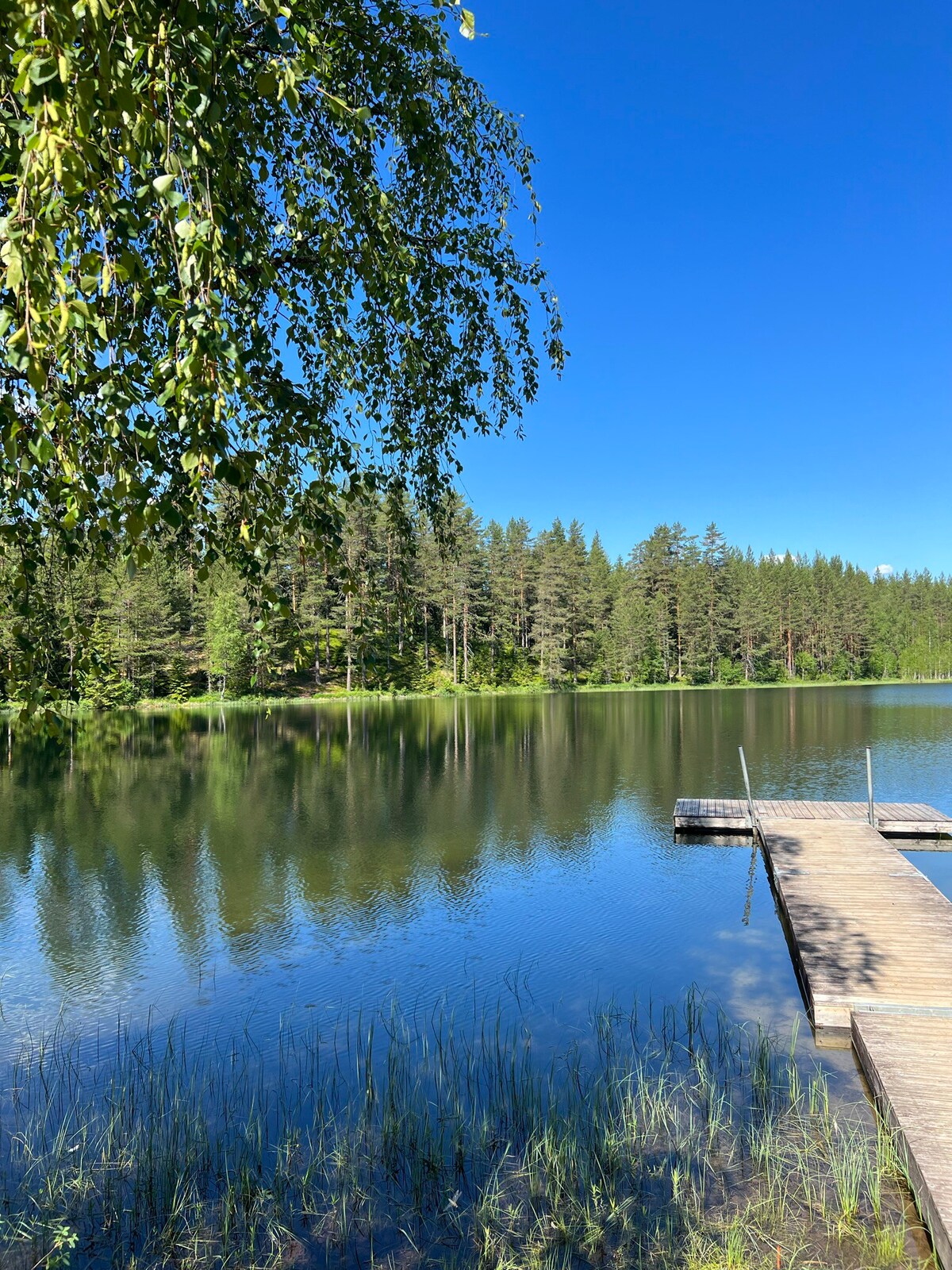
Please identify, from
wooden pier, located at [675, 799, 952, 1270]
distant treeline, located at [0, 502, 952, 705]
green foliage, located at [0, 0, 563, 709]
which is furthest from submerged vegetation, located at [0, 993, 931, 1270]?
distant treeline, located at [0, 502, 952, 705]

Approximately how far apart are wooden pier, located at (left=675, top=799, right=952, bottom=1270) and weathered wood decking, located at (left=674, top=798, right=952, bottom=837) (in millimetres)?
68

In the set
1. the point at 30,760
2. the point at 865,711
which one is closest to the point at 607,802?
the point at 30,760

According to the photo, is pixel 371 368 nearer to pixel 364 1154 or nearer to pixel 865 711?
pixel 364 1154

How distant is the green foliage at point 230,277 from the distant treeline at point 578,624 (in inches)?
1194

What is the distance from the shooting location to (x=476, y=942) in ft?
35.5

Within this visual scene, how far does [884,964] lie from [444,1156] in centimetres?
523

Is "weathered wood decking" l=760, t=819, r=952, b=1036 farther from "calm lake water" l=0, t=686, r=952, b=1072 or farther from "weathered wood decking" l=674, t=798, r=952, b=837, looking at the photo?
"weathered wood decking" l=674, t=798, r=952, b=837

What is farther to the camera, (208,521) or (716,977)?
(716,977)

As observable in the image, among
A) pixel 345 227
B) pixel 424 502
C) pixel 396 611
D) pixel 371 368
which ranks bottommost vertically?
pixel 396 611

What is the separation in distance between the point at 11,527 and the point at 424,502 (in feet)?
7.29

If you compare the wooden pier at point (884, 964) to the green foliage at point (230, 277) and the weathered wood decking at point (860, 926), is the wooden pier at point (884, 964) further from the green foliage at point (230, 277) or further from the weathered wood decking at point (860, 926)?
the green foliage at point (230, 277)

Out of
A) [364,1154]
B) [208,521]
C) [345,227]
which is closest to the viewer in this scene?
[208,521]

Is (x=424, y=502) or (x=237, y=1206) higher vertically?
(x=424, y=502)

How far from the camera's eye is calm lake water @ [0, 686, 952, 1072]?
365 inches
